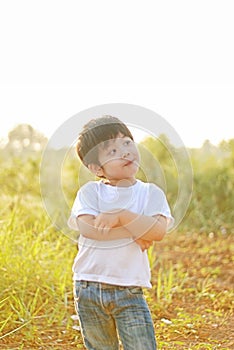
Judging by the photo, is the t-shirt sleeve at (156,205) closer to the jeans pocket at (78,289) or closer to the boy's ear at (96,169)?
the boy's ear at (96,169)

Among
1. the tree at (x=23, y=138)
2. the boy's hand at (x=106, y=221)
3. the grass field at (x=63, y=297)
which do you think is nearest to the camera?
the boy's hand at (x=106, y=221)

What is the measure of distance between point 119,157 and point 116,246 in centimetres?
31

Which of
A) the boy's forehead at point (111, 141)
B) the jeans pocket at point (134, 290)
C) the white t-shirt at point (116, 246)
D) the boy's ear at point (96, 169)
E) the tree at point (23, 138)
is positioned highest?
the tree at point (23, 138)

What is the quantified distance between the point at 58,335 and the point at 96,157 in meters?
1.42

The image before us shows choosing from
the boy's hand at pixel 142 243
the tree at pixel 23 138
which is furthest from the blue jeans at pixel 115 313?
the tree at pixel 23 138

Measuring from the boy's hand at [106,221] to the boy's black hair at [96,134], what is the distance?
0.20 m

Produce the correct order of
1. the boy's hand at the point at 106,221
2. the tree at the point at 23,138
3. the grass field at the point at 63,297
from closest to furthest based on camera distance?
the boy's hand at the point at 106,221, the grass field at the point at 63,297, the tree at the point at 23,138

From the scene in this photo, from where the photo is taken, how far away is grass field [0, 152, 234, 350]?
3.50 metres

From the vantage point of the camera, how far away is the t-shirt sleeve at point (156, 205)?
244cm

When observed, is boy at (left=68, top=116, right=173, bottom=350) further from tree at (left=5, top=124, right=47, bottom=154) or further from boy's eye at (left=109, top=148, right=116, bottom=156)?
tree at (left=5, top=124, right=47, bottom=154)

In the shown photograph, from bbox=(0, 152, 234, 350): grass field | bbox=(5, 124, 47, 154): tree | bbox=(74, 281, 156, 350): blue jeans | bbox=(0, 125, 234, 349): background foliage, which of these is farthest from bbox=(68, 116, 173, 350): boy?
bbox=(5, 124, 47, 154): tree

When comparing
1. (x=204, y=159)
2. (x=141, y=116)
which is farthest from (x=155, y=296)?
(x=204, y=159)

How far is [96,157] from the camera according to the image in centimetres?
248

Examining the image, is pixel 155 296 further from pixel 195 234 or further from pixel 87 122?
pixel 195 234
